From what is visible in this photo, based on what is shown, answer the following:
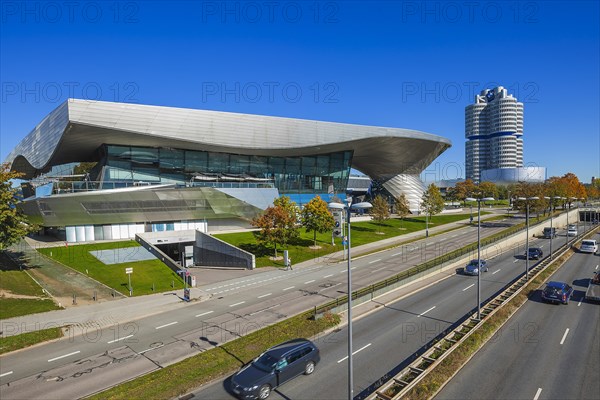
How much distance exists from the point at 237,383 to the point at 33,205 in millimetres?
46711

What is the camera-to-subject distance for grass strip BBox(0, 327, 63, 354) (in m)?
18.6

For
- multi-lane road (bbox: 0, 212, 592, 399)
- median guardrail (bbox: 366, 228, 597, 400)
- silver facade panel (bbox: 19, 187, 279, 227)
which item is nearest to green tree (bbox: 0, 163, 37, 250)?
silver facade panel (bbox: 19, 187, 279, 227)

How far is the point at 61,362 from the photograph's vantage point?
56.4 feet

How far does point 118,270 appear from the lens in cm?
3538

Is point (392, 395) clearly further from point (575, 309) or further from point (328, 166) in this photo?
point (328, 166)

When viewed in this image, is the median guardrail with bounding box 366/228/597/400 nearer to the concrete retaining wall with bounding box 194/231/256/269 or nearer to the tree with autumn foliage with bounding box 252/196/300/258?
the tree with autumn foliage with bounding box 252/196/300/258

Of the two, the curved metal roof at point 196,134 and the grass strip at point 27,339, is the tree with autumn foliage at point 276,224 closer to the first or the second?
the curved metal roof at point 196,134

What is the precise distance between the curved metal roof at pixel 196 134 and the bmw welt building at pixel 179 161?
158 mm

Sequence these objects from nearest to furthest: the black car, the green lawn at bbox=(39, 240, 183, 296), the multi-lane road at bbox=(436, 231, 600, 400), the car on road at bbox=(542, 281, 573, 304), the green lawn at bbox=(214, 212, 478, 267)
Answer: the black car, the multi-lane road at bbox=(436, 231, 600, 400), the car on road at bbox=(542, 281, 573, 304), the green lawn at bbox=(39, 240, 183, 296), the green lawn at bbox=(214, 212, 478, 267)

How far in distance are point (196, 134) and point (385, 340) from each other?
155ft

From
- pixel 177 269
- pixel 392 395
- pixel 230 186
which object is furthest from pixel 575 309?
pixel 230 186

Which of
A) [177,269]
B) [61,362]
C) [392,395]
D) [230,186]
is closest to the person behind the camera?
[392,395]

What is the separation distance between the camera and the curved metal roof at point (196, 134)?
160 ft

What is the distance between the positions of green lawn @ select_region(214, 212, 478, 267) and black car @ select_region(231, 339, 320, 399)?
25.5 meters
